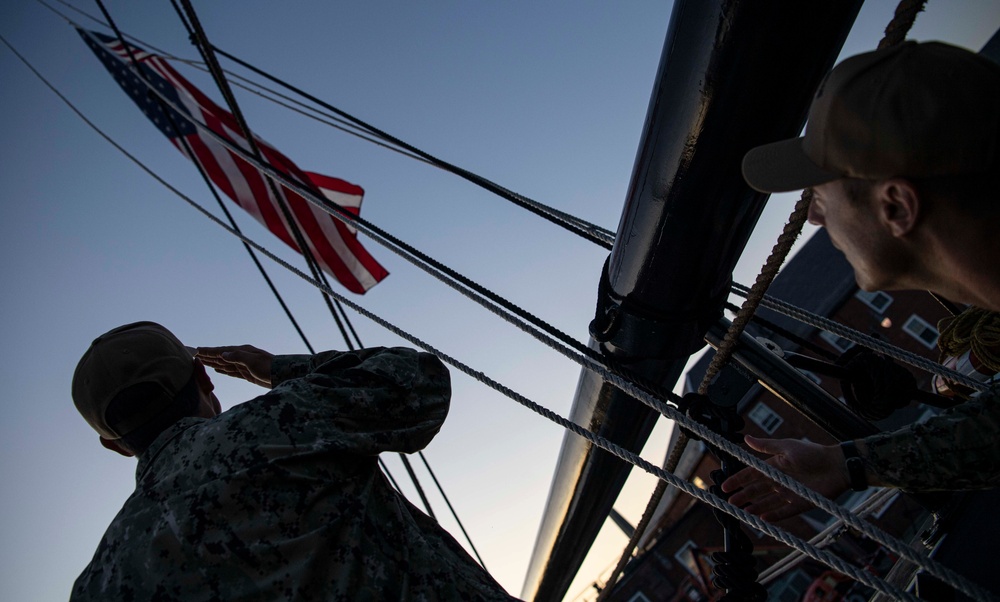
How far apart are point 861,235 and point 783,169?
22 centimetres

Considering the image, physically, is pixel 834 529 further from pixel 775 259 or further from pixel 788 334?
pixel 775 259

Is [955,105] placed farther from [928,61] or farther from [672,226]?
[672,226]

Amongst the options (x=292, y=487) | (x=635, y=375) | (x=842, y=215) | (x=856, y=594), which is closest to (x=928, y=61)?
(x=842, y=215)

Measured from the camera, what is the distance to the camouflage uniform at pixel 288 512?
1383 millimetres

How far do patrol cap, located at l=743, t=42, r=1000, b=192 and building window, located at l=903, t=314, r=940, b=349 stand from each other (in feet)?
83.1

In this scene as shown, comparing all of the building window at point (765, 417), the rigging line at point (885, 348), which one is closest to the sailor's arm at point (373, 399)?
the rigging line at point (885, 348)

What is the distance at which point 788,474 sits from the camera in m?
1.50

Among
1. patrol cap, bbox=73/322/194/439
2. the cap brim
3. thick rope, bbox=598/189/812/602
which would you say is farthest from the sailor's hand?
the cap brim

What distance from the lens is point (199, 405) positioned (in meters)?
1.96

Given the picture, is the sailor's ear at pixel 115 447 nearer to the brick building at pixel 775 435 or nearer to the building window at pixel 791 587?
the brick building at pixel 775 435

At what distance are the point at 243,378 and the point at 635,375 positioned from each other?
5.19ft

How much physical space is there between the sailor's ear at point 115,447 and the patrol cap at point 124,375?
6 centimetres

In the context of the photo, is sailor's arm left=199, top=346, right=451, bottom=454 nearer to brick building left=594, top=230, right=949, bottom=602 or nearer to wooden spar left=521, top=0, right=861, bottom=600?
wooden spar left=521, top=0, right=861, bottom=600

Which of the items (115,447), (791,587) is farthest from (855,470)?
(791,587)
